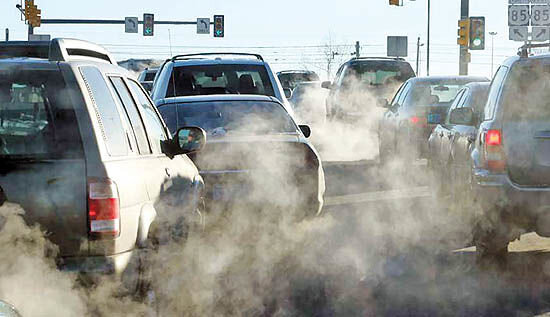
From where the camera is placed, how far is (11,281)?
15.5 ft

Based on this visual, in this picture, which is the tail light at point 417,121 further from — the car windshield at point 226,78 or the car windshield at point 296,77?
the car windshield at point 296,77

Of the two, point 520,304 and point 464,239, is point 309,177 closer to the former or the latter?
point 464,239

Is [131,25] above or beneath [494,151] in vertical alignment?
above

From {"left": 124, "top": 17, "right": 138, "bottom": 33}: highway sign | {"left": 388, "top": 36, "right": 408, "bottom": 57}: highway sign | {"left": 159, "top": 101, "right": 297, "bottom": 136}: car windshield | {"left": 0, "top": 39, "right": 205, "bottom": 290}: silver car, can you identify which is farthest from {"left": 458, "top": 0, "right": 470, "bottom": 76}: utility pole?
{"left": 388, "top": 36, "right": 408, "bottom": 57}: highway sign

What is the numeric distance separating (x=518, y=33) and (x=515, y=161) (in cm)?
1801

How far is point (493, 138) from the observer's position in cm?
863

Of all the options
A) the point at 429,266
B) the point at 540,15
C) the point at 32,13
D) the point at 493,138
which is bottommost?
the point at 429,266

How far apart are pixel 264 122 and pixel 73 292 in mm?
5494

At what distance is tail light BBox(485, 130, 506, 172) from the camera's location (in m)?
8.55

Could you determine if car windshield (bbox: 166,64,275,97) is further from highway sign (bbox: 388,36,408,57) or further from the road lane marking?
highway sign (bbox: 388,36,408,57)

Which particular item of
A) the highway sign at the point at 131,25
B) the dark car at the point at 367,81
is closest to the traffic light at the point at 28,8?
the highway sign at the point at 131,25

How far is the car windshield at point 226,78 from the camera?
14.1 m

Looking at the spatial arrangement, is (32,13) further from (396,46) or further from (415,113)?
(415,113)

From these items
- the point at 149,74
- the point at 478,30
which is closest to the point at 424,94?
the point at 149,74
